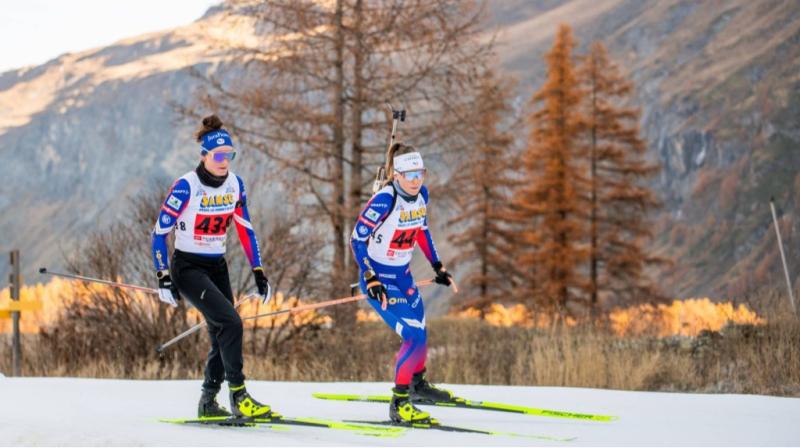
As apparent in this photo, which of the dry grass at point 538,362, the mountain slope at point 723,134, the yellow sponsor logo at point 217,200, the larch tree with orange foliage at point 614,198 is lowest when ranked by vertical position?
the dry grass at point 538,362

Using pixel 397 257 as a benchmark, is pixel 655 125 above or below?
above

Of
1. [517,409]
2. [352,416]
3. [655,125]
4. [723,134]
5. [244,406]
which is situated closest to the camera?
[244,406]

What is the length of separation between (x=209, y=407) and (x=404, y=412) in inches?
61.7

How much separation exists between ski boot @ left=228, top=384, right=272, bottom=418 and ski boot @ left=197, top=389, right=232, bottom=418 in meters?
0.29

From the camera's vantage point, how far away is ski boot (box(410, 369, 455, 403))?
8.88 meters

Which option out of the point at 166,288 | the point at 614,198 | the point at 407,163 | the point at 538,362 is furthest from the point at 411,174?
the point at 614,198

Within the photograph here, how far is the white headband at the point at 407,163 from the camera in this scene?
829 centimetres

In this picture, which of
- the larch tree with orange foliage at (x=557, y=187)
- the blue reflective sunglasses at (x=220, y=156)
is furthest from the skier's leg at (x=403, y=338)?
the larch tree with orange foliage at (x=557, y=187)

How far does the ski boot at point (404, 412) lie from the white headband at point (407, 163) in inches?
→ 69.8

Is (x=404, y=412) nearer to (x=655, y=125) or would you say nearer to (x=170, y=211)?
(x=170, y=211)

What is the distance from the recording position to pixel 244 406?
7.81 metres

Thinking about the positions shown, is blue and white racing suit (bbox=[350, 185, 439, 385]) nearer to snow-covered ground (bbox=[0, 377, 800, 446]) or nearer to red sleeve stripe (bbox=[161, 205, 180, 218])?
snow-covered ground (bbox=[0, 377, 800, 446])

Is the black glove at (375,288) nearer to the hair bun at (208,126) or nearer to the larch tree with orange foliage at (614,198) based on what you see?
the hair bun at (208,126)

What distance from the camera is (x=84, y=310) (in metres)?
15.4
